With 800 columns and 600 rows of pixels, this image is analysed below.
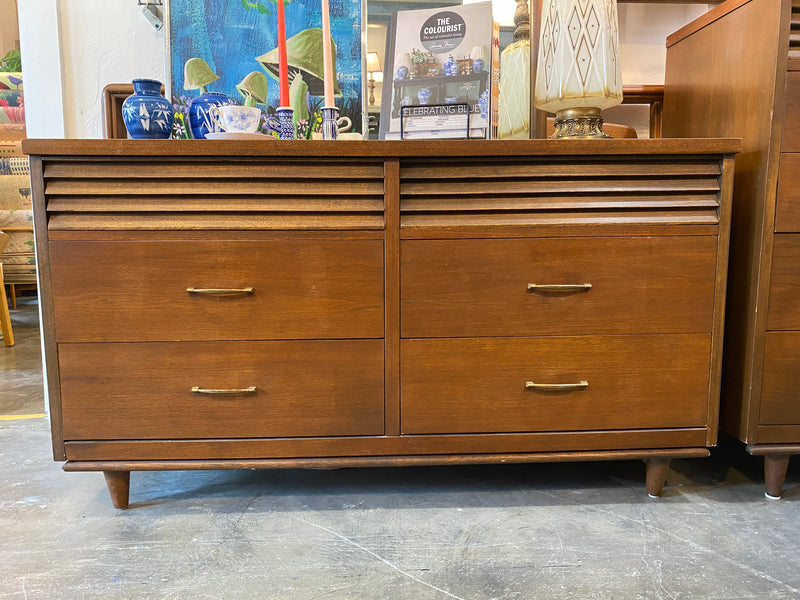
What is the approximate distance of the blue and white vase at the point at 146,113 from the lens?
3.53 feet

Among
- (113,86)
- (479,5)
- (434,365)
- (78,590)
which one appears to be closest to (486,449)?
(434,365)

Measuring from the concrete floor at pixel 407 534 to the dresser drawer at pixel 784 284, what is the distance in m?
0.39

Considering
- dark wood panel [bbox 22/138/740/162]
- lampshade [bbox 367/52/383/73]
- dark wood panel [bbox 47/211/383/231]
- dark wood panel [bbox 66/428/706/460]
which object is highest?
lampshade [bbox 367/52/383/73]

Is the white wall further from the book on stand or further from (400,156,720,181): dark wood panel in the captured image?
(400,156,720,181): dark wood panel

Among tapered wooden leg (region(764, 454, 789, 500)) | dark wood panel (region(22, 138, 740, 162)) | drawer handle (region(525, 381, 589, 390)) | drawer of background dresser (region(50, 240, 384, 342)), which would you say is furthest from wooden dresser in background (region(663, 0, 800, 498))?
drawer of background dresser (region(50, 240, 384, 342))

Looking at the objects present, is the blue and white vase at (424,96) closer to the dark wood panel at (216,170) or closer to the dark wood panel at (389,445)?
the dark wood panel at (216,170)

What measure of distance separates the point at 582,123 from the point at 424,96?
0.36 meters

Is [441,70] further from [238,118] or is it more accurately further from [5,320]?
[5,320]

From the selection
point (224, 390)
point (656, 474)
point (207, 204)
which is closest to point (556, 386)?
point (656, 474)

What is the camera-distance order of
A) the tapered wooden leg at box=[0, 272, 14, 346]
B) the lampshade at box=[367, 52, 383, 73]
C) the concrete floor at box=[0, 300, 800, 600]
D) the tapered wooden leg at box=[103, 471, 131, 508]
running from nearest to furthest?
the concrete floor at box=[0, 300, 800, 600], the tapered wooden leg at box=[103, 471, 131, 508], the lampshade at box=[367, 52, 383, 73], the tapered wooden leg at box=[0, 272, 14, 346]

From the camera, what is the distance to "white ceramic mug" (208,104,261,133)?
1.13 meters

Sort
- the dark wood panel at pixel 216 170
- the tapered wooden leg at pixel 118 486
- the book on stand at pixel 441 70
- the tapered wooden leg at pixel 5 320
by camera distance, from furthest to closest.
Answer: the tapered wooden leg at pixel 5 320
the book on stand at pixel 441 70
the tapered wooden leg at pixel 118 486
the dark wood panel at pixel 216 170

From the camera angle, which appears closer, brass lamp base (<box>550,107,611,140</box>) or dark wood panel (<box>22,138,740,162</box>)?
dark wood panel (<box>22,138,740,162</box>)

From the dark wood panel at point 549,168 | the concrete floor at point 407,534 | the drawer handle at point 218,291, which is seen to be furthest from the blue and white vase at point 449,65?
the concrete floor at point 407,534
